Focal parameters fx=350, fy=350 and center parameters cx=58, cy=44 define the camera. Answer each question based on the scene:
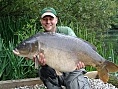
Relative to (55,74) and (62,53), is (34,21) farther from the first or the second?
(62,53)

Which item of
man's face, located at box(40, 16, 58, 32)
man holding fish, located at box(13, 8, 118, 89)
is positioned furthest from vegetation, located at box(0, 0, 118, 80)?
man holding fish, located at box(13, 8, 118, 89)

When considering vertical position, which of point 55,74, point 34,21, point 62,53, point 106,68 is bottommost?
point 55,74

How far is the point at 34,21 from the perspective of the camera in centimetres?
710

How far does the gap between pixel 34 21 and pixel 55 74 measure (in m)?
2.83

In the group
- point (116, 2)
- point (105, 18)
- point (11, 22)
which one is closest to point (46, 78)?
point (11, 22)

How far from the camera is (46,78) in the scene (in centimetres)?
457

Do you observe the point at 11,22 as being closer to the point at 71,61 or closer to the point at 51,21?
the point at 51,21

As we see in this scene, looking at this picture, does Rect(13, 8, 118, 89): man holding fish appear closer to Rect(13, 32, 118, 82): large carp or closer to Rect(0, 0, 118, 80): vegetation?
Rect(13, 32, 118, 82): large carp

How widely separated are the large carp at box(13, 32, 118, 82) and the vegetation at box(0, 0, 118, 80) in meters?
2.30

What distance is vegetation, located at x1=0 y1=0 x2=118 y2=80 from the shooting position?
618cm

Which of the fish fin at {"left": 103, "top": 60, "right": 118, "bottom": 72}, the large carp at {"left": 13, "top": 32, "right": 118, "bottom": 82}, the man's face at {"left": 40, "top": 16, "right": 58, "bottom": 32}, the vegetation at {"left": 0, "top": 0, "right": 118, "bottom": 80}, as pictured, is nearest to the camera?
the large carp at {"left": 13, "top": 32, "right": 118, "bottom": 82}

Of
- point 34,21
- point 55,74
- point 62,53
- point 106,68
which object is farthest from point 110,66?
point 34,21

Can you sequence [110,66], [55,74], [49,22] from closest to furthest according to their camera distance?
[110,66]
[49,22]
[55,74]

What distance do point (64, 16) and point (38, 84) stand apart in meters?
2.20
